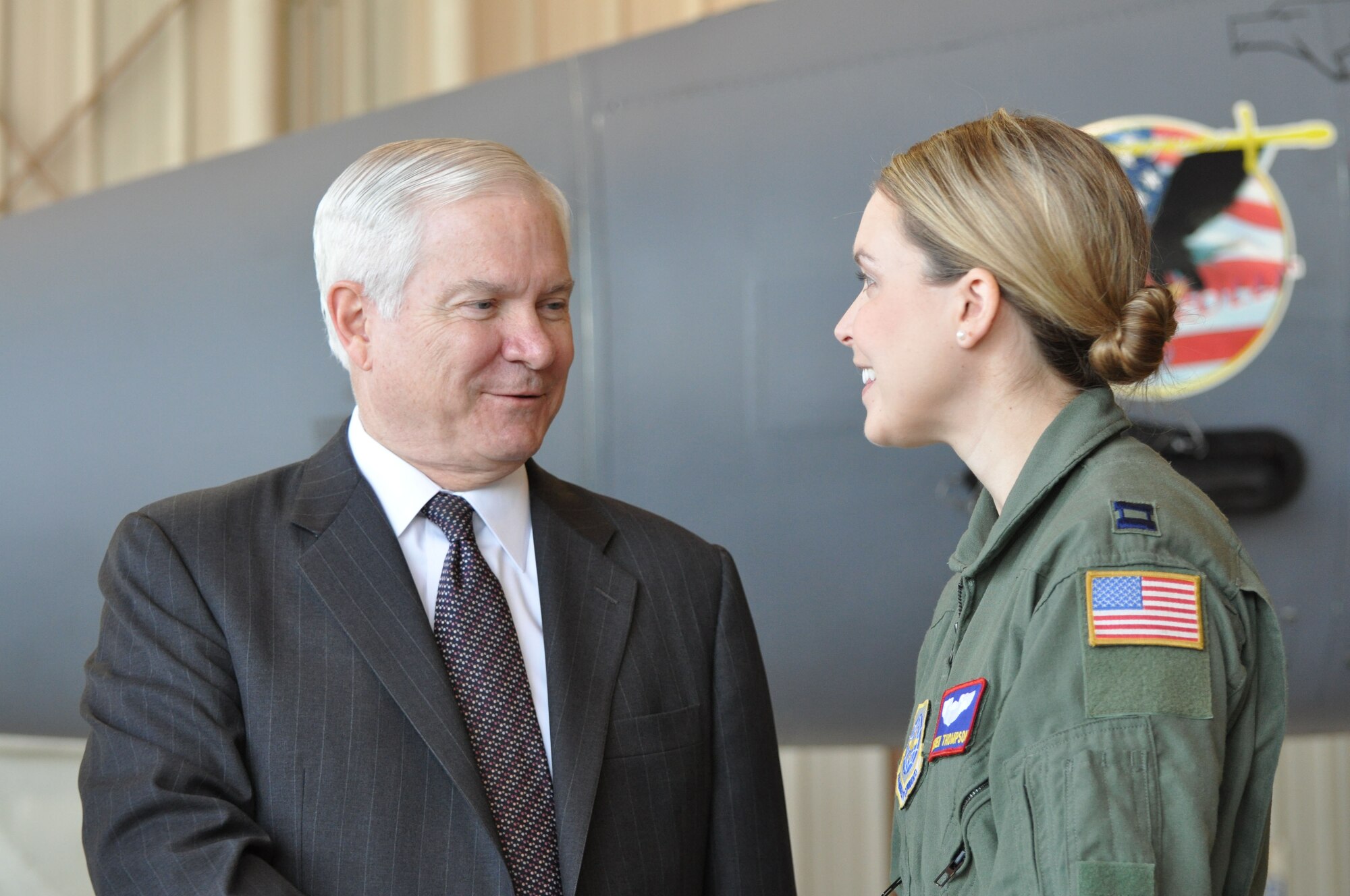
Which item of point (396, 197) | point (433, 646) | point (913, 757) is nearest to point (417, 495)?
point (433, 646)

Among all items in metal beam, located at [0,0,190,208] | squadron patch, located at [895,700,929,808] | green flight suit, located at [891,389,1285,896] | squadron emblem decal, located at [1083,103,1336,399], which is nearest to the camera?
green flight suit, located at [891,389,1285,896]

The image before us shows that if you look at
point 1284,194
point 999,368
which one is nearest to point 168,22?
point 1284,194

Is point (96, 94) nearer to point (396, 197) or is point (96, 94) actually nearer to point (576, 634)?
point (396, 197)

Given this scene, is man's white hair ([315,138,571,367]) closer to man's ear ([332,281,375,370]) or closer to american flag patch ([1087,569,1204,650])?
man's ear ([332,281,375,370])

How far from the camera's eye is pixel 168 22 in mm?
6598

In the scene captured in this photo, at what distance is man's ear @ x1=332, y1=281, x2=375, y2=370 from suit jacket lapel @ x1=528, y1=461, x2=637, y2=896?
23cm

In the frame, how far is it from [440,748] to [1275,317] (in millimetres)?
1408

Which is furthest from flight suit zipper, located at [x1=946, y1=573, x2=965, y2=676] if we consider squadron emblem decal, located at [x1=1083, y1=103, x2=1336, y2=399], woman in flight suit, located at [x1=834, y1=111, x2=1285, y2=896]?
squadron emblem decal, located at [x1=1083, y1=103, x2=1336, y2=399]

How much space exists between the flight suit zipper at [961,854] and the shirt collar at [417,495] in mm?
555

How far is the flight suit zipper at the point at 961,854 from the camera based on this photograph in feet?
3.39

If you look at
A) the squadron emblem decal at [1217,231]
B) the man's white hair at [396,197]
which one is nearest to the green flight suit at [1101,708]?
the man's white hair at [396,197]

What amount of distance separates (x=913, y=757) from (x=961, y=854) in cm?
14

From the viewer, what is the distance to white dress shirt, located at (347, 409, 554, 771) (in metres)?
1.35

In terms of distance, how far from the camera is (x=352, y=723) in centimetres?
123
